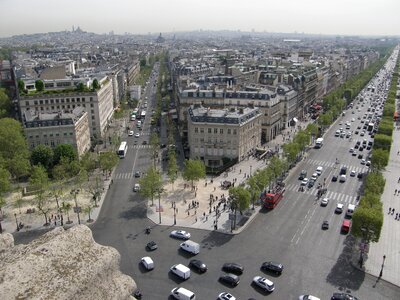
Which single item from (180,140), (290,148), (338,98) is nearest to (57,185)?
(180,140)

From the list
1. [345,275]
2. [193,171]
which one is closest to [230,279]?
[345,275]

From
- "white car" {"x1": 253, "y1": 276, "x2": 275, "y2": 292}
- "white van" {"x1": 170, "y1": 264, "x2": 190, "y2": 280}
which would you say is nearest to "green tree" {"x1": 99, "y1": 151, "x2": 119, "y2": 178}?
"white van" {"x1": 170, "y1": 264, "x2": 190, "y2": 280}

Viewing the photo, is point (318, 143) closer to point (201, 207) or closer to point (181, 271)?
point (201, 207)

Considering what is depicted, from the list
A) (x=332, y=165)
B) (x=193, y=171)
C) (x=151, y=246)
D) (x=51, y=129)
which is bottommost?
(x=332, y=165)

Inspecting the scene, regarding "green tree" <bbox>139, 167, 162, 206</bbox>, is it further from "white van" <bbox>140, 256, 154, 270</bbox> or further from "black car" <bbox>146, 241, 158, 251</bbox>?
"white van" <bbox>140, 256, 154, 270</bbox>

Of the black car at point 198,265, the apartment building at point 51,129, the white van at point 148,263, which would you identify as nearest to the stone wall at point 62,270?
the white van at point 148,263

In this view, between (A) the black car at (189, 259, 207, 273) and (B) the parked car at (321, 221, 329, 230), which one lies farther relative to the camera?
(B) the parked car at (321, 221, 329, 230)

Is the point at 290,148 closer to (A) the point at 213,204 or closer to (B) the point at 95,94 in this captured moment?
(A) the point at 213,204
